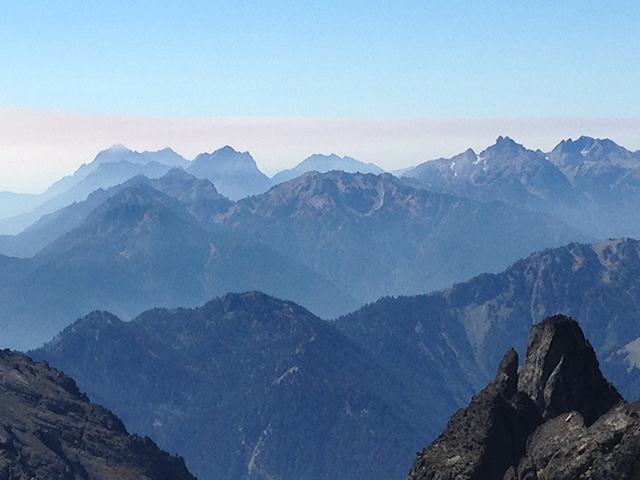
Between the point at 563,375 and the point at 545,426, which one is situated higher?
the point at 563,375

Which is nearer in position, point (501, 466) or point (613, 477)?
point (613, 477)

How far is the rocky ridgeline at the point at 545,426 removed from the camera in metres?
60.2

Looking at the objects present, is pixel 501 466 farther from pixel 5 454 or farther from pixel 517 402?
pixel 5 454

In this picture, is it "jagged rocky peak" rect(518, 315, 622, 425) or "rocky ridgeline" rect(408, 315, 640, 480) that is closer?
"rocky ridgeline" rect(408, 315, 640, 480)

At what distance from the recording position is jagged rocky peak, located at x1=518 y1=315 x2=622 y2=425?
81.4m

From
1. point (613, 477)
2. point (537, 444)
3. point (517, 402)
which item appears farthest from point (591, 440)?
point (517, 402)

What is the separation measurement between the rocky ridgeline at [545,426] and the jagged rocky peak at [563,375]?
0.26 feet

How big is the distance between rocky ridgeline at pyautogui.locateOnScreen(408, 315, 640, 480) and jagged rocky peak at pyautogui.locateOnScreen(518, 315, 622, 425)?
0.08 meters

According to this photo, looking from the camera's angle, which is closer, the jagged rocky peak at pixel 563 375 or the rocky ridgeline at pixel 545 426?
the rocky ridgeline at pixel 545 426

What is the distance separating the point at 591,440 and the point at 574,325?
23.7m

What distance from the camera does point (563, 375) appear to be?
82.2 meters

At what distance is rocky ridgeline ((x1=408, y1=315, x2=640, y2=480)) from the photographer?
2370 inches

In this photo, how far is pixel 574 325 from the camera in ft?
276

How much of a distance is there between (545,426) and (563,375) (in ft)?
42.3
